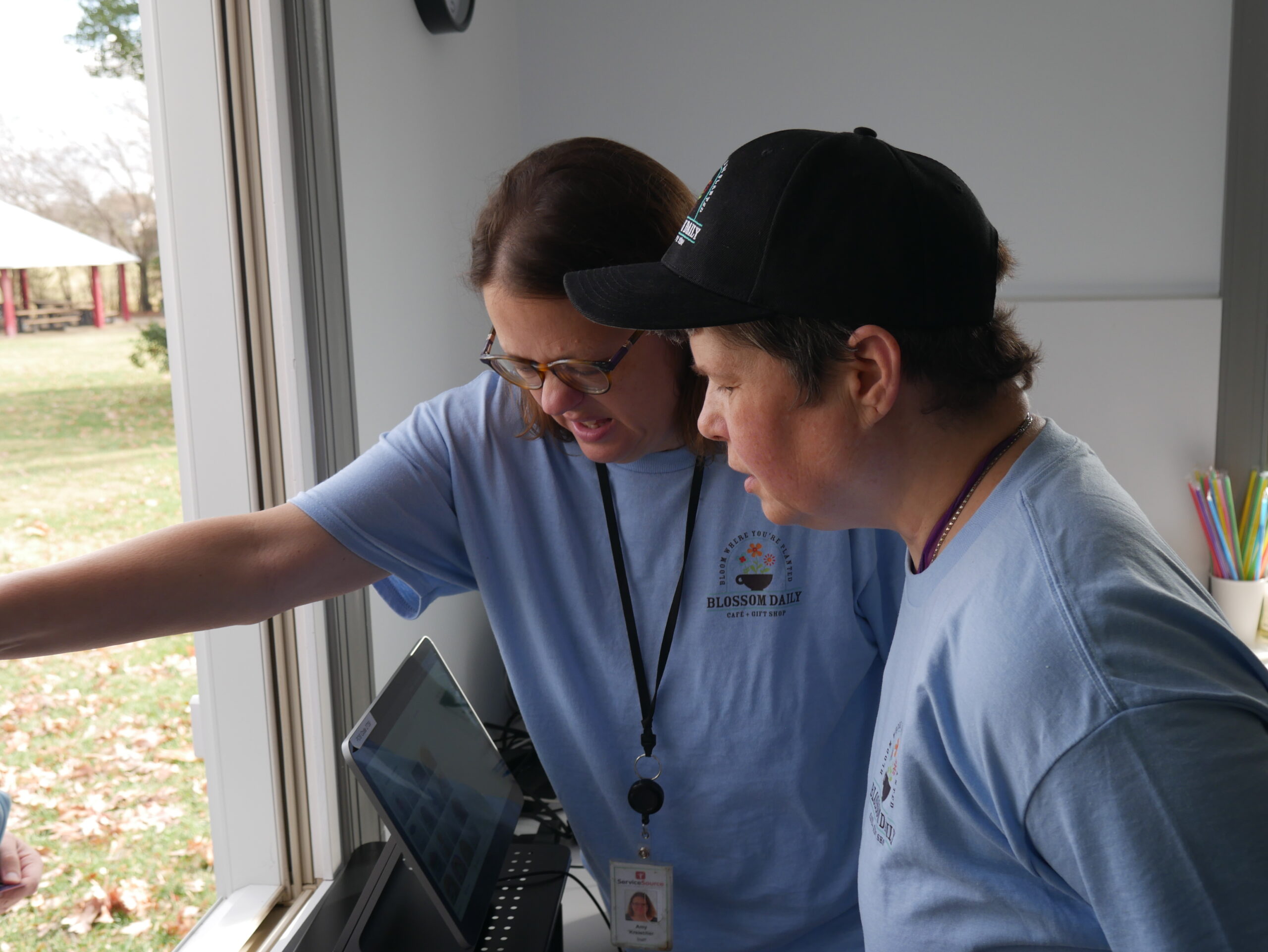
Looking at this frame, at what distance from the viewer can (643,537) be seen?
1.05m

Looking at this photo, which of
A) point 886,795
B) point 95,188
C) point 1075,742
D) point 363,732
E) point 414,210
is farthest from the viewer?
point 414,210

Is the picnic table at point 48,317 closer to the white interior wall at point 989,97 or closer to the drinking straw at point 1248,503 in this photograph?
the white interior wall at point 989,97

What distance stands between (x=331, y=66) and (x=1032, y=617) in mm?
1109

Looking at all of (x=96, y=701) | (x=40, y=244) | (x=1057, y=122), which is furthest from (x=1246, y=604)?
(x=40, y=244)

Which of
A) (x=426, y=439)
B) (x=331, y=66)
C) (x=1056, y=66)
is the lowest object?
(x=426, y=439)

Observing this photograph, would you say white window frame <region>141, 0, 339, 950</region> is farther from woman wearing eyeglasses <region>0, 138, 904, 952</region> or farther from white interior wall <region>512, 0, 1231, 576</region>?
white interior wall <region>512, 0, 1231, 576</region>

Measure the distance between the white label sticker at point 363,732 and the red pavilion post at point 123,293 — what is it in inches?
24.7

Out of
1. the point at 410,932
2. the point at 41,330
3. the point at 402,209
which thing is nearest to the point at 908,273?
the point at 410,932

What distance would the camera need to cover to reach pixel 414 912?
1.02 metres

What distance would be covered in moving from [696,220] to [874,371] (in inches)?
6.7

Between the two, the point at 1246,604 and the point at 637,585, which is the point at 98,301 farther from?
the point at 1246,604

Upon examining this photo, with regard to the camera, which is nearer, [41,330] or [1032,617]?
[1032,617]

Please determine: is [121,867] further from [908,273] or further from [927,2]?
[927,2]

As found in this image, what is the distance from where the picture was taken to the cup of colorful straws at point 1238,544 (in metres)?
2.26
